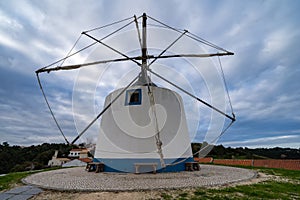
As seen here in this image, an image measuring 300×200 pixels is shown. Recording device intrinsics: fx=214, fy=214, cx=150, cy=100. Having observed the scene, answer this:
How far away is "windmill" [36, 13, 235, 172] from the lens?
8.54 meters

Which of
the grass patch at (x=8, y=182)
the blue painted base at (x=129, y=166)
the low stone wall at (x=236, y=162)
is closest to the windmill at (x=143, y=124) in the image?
the blue painted base at (x=129, y=166)

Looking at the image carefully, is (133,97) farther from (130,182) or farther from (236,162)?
(236,162)

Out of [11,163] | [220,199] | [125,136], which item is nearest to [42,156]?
[11,163]

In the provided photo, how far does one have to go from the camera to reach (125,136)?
894 centimetres

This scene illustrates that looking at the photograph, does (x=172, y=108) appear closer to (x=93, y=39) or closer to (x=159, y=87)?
(x=159, y=87)

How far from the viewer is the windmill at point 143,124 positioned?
8.54 m

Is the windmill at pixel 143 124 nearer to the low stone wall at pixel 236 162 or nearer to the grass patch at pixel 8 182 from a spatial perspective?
the grass patch at pixel 8 182

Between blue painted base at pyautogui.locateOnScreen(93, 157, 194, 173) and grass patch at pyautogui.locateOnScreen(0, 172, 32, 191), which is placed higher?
blue painted base at pyautogui.locateOnScreen(93, 157, 194, 173)

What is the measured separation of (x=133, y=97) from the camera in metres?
9.49

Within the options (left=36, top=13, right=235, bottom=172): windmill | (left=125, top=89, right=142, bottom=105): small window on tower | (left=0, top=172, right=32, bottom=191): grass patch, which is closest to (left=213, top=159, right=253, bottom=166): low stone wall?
(left=36, top=13, right=235, bottom=172): windmill

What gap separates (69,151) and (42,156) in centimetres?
1094

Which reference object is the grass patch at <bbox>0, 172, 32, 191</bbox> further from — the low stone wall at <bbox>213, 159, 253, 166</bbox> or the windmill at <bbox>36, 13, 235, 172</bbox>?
the low stone wall at <bbox>213, 159, 253, 166</bbox>

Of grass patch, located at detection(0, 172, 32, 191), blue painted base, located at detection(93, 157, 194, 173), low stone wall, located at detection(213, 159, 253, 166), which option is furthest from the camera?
low stone wall, located at detection(213, 159, 253, 166)

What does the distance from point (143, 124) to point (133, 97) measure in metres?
1.35
